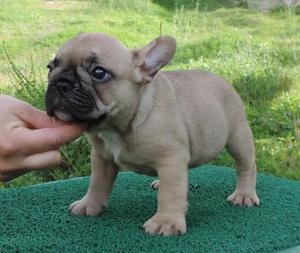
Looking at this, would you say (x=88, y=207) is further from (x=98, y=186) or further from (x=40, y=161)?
(x=40, y=161)

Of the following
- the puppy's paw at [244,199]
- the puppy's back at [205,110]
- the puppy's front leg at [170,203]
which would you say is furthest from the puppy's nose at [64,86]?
the puppy's paw at [244,199]

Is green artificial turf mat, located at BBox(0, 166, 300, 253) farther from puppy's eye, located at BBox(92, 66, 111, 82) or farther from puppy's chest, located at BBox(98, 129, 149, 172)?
puppy's eye, located at BBox(92, 66, 111, 82)

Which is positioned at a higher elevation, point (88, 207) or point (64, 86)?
point (64, 86)

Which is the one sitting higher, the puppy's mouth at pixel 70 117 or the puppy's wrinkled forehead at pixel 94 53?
the puppy's wrinkled forehead at pixel 94 53

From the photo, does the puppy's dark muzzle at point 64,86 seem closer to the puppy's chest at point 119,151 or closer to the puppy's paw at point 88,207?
the puppy's chest at point 119,151

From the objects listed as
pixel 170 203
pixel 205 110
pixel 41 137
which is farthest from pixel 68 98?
pixel 205 110

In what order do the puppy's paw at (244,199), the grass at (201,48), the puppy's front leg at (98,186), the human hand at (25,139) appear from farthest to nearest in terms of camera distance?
the grass at (201,48)
the puppy's paw at (244,199)
the puppy's front leg at (98,186)
the human hand at (25,139)

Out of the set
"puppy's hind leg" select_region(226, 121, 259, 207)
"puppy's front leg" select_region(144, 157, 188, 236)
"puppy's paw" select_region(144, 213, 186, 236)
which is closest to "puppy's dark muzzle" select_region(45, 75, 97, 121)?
"puppy's front leg" select_region(144, 157, 188, 236)
